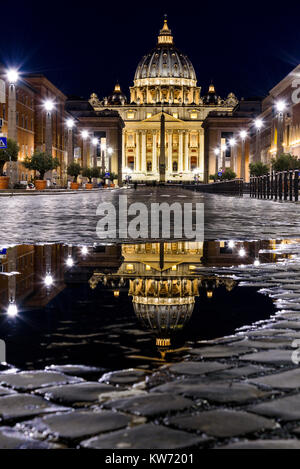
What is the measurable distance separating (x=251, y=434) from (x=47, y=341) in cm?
168

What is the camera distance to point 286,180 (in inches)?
1351

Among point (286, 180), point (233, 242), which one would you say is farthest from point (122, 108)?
point (233, 242)

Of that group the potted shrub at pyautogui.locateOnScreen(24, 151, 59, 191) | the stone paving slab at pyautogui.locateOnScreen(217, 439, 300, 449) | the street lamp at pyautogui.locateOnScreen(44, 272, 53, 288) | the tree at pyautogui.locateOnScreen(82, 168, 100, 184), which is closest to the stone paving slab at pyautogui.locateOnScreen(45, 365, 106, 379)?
the stone paving slab at pyautogui.locateOnScreen(217, 439, 300, 449)

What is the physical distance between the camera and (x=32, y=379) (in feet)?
10.1

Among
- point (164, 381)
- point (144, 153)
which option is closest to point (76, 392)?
point (164, 381)

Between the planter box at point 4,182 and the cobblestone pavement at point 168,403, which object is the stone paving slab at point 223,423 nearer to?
the cobblestone pavement at point 168,403

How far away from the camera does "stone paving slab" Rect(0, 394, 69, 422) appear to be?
8.61ft

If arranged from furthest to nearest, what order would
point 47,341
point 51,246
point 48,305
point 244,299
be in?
point 51,246 < point 244,299 < point 48,305 < point 47,341

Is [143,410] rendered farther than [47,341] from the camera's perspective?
No

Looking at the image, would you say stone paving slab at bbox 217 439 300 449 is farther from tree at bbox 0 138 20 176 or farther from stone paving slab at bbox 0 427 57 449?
tree at bbox 0 138 20 176

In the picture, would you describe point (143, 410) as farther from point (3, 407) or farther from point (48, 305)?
point (48, 305)

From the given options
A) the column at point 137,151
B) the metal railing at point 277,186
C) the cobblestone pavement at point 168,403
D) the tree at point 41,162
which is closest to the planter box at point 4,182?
the tree at point 41,162

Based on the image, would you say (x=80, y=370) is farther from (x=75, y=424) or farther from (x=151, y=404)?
(x=75, y=424)
